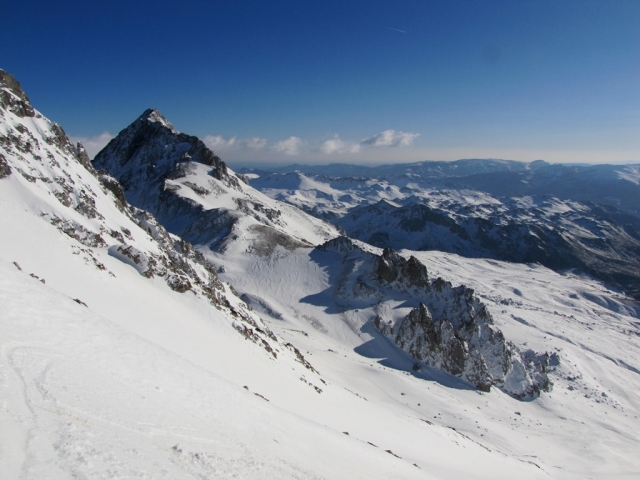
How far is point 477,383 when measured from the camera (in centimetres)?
6731

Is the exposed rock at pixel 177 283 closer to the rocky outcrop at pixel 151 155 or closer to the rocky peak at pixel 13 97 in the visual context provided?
the rocky peak at pixel 13 97

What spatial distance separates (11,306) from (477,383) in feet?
234

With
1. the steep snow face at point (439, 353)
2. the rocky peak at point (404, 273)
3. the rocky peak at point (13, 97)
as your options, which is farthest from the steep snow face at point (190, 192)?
the rocky peak at point (13, 97)

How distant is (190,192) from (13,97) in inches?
3436

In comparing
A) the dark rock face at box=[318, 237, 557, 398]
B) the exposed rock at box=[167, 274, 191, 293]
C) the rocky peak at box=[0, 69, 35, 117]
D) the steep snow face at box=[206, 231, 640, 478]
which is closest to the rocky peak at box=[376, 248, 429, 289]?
the dark rock face at box=[318, 237, 557, 398]

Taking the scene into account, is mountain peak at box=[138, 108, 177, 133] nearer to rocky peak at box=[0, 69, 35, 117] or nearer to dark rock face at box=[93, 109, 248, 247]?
dark rock face at box=[93, 109, 248, 247]

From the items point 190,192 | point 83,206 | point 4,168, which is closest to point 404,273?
point 83,206

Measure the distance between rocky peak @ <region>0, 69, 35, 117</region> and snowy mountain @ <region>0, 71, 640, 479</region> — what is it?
0.95 feet

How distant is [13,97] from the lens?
1764 inches

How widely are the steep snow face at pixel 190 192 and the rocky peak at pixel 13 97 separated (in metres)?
50.6

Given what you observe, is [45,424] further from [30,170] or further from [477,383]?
[477,383]

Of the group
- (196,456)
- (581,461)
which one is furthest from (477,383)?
(196,456)

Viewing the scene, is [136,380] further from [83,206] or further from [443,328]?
[443,328]

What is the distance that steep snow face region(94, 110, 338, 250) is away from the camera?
104000 mm
